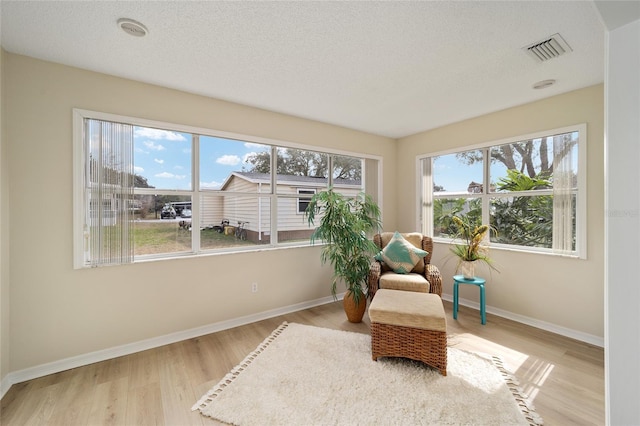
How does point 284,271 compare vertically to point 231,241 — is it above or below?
below

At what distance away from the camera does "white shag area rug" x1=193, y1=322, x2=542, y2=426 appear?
1.69m

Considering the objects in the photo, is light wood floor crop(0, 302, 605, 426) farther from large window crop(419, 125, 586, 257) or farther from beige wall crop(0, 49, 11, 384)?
large window crop(419, 125, 586, 257)

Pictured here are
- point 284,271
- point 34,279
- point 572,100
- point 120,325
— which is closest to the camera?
point 34,279

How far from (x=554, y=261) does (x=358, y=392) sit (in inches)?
104

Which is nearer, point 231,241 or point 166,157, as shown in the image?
point 166,157

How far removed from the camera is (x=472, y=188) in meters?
3.71

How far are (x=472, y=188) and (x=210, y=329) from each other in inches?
149

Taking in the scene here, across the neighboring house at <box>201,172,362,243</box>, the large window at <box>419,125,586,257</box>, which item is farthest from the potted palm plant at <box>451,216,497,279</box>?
the neighboring house at <box>201,172,362,243</box>

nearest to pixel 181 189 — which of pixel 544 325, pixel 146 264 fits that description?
pixel 146 264

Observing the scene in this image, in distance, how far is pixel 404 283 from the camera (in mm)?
Answer: 2980

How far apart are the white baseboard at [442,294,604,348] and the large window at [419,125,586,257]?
0.81 metres

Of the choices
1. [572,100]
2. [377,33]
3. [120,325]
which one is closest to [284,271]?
[120,325]

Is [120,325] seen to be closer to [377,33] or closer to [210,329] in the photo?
[210,329]

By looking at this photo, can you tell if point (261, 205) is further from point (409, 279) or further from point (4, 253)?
point (4, 253)
